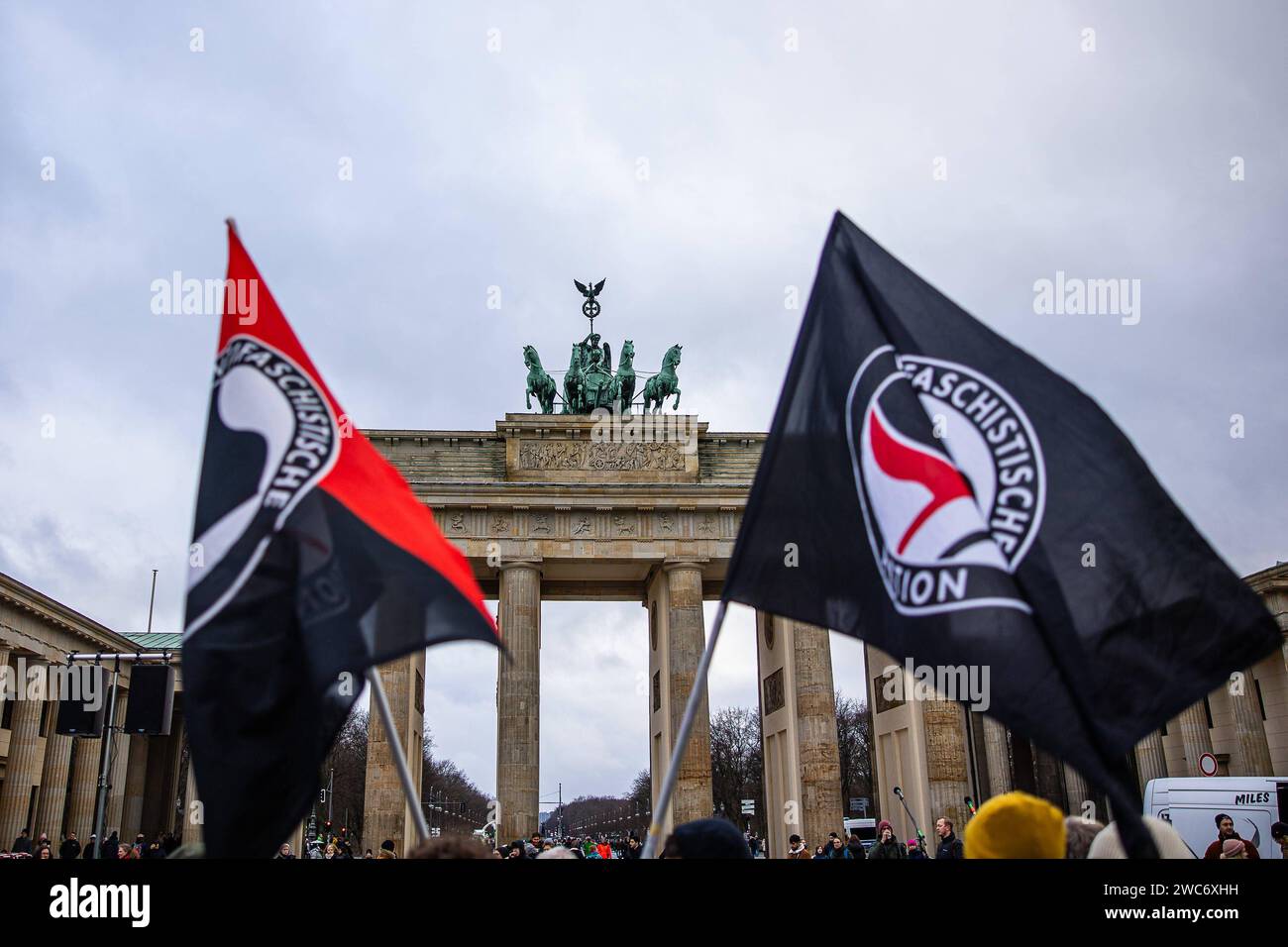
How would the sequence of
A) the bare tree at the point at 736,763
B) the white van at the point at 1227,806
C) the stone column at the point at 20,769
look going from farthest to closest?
the bare tree at the point at 736,763 < the stone column at the point at 20,769 < the white van at the point at 1227,806

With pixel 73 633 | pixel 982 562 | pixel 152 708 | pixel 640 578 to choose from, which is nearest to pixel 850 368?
pixel 982 562

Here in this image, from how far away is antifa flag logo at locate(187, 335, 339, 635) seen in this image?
16.0 feet

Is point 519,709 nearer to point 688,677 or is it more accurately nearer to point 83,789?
point 688,677

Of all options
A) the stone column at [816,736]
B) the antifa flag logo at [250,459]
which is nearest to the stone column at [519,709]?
the stone column at [816,736]

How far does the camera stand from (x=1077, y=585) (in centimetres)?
432

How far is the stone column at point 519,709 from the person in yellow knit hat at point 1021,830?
104ft

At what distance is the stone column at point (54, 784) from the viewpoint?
3966 cm

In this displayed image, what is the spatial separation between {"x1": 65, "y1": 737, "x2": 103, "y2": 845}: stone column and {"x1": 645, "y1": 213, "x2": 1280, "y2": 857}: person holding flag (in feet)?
146

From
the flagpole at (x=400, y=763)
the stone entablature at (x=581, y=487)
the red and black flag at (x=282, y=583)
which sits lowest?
the flagpole at (x=400, y=763)

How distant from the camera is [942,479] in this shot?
4.69 m

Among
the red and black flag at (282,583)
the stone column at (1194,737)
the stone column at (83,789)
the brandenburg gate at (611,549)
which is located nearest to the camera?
the red and black flag at (282,583)

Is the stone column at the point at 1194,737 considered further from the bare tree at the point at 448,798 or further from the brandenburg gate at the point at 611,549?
the bare tree at the point at 448,798

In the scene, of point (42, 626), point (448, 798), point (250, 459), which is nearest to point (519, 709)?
point (42, 626)

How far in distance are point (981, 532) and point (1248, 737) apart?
3554 centimetres
